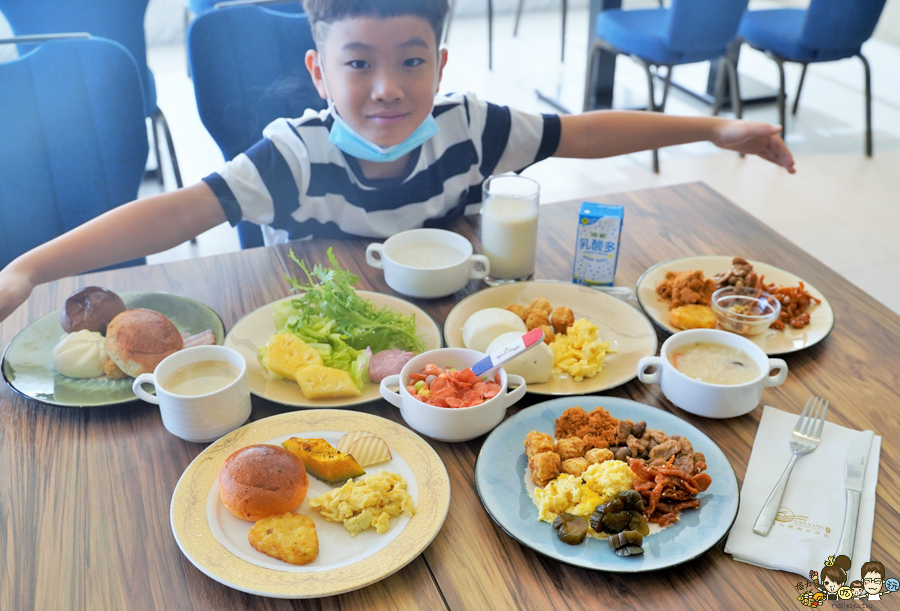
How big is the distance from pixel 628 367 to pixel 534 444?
0.93 ft

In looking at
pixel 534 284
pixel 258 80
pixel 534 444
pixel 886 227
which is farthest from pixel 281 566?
pixel 886 227

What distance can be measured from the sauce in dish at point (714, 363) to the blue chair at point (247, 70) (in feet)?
4.02

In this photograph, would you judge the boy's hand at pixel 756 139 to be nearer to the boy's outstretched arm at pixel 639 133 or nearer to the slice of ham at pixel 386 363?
the boy's outstretched arm at pixel 639 133

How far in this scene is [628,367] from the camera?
1.16 metres

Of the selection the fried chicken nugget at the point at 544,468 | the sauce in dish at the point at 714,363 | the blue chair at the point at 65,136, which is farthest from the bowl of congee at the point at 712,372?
the blue chair at the point at 65,136

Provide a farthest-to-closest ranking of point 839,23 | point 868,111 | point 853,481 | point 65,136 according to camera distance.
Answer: point 868,111, point 839,23, point 65,136, point 853,481

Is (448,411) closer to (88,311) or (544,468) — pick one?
(544,468)

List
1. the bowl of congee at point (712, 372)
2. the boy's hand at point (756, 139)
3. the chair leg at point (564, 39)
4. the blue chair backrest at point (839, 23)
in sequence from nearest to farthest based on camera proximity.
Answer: the bowl of congee at point (712, 372) < the boy's hand at point (756, 139) < the blue chair backrest at point (839, 23) < the chair leg at point (564, 39)

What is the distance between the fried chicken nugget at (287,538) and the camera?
816 mm

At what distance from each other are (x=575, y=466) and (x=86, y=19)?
2.90 m

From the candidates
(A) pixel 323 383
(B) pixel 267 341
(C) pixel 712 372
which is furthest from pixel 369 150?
(C) pixel 712 372

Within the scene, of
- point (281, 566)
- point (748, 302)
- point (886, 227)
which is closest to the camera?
point (281, 566)

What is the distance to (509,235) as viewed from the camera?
1365 mm

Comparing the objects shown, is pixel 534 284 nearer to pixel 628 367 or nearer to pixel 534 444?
pixel 628 367
